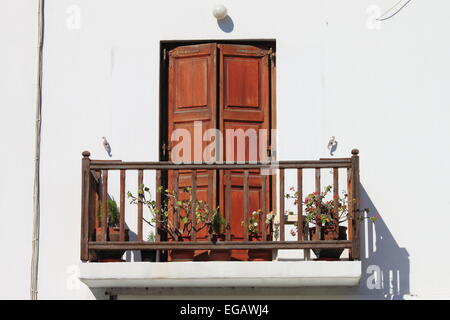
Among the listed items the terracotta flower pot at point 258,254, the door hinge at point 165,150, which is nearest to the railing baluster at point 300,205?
the terracotta flower pot at point 258,254

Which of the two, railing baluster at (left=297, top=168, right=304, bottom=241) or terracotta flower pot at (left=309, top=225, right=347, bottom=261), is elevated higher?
railing baluster at (left=297, top=168, right=304, bottom=241)

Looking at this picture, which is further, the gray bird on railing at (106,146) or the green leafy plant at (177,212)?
the gray bird on railing at (106,146)

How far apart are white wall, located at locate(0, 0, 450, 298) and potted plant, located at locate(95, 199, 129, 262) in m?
0.42

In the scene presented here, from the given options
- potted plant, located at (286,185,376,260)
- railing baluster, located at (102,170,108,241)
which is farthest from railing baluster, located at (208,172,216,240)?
railing baluster, located at (102,170,108,241)

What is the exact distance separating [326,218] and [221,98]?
1.79 meters

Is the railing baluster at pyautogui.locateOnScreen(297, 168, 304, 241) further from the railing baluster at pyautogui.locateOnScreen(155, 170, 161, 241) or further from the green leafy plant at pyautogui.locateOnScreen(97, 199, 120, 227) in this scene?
the green leafy plant at pyautogui.locateOnScreen(97, 199, 120, 227)

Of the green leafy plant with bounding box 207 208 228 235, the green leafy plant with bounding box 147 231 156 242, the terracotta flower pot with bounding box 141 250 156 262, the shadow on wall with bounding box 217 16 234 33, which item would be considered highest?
the shadow on wall with bounding box 217 16 234 33

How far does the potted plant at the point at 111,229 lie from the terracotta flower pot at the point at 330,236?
69.7 inches

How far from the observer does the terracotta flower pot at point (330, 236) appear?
46.3 ft

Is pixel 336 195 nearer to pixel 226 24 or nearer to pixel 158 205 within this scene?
pixel 158 205

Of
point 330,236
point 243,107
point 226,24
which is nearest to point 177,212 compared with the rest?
point 330,236

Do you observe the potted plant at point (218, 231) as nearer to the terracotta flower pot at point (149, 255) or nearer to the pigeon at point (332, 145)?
the terracotta flower pot at point (149, 255)

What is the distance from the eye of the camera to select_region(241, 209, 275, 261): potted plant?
14430 mm
